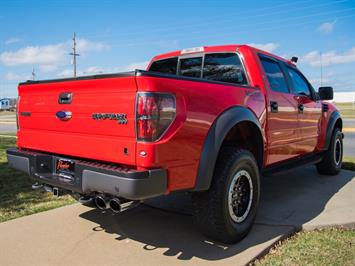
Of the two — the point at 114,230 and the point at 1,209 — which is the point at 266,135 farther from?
the point at 1,209

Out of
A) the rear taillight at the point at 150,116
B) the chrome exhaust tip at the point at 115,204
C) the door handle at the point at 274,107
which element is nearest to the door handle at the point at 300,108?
the door handle at the point at 274,107

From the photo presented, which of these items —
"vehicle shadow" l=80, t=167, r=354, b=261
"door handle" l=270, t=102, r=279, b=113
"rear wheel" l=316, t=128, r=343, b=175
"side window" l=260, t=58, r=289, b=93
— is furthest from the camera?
"rear wheel" l=316, t=128, r=343, b=175

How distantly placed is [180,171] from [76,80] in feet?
4.05

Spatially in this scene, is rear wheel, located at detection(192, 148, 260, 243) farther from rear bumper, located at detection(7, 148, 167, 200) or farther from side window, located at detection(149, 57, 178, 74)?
side window, located at detection(149, 57, 178, 74)

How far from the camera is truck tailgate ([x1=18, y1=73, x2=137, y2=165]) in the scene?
123 inches

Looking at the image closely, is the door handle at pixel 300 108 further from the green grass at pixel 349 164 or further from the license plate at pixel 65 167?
the license plate at pixel 65 167

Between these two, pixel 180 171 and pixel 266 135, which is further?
pixel 266 135

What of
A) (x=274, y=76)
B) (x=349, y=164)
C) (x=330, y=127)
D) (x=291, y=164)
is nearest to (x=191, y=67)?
(x=274, y=76)


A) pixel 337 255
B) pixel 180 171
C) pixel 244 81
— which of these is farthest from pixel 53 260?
pixel 244 81

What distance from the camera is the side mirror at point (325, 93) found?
6.50 meters

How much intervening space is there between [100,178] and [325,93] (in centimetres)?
460

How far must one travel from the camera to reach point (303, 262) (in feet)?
11.4

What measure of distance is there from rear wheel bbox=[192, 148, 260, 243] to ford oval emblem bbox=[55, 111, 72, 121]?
1344 millimetres

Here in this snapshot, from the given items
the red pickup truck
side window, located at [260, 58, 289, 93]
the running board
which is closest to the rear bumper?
the red pickup truck
